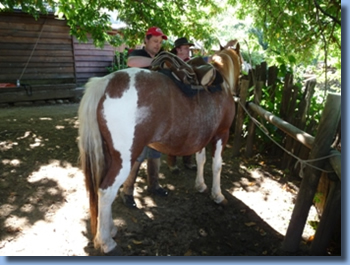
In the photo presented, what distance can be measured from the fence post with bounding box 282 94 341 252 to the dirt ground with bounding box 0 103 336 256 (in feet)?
0.66

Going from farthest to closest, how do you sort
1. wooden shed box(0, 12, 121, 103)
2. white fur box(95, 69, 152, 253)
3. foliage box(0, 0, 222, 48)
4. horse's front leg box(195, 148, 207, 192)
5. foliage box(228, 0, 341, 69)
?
wooden shed box(0, 12, 121, 103), foliage box(0, 0, 222, 48), foliage box(228, 0, 341, 69), horse's front leg box(195, 148, 207, 192), white fur box(95, 69, 152, 253)

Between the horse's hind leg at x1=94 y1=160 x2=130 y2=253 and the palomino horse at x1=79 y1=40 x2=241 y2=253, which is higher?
the palomino horse at x1=79 y1=40 x2=241 y2=253

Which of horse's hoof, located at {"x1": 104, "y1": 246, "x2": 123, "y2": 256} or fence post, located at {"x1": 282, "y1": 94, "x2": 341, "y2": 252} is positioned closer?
fence post, located at {"x1": 282, "y1": 94, "x2": 341, "y2": 252}

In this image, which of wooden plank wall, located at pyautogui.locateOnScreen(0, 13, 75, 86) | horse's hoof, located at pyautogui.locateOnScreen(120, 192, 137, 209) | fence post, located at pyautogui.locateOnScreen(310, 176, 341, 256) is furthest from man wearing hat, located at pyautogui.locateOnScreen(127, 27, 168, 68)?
wooden plank wall, located at pyautogui.locateOnScreen(0, 13, 75, 86)

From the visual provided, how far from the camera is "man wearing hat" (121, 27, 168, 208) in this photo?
3.07m

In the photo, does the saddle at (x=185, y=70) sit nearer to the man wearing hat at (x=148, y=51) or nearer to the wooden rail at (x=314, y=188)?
the man wearing hat at (x=148, y=51)

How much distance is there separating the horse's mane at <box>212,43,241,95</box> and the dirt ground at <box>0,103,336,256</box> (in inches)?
63.4

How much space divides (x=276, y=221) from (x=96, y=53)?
39.7 ft

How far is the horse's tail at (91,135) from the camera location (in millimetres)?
2375

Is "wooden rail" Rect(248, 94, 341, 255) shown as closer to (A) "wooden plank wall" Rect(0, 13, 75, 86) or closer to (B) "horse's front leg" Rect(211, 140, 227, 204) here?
(B) "horse's front leg" Rect(211, 140, 227, 204)

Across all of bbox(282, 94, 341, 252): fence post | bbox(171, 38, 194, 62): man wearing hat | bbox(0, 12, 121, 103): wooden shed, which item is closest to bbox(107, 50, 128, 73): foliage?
bbox(0, 12, 121, 103): wooden shed

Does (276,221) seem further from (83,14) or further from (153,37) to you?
(83,14)

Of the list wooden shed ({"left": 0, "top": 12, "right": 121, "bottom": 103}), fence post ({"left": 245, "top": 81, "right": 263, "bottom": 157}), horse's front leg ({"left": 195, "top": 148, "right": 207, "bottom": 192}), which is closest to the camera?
horse's front leg ({"left": 195, "top": 148, "right": 207, "bottom": 192})

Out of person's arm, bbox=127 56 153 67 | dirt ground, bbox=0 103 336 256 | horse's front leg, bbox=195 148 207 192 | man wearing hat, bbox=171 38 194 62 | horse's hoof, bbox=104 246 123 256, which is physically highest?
man wearing hat, bbox=171 38 194 62
